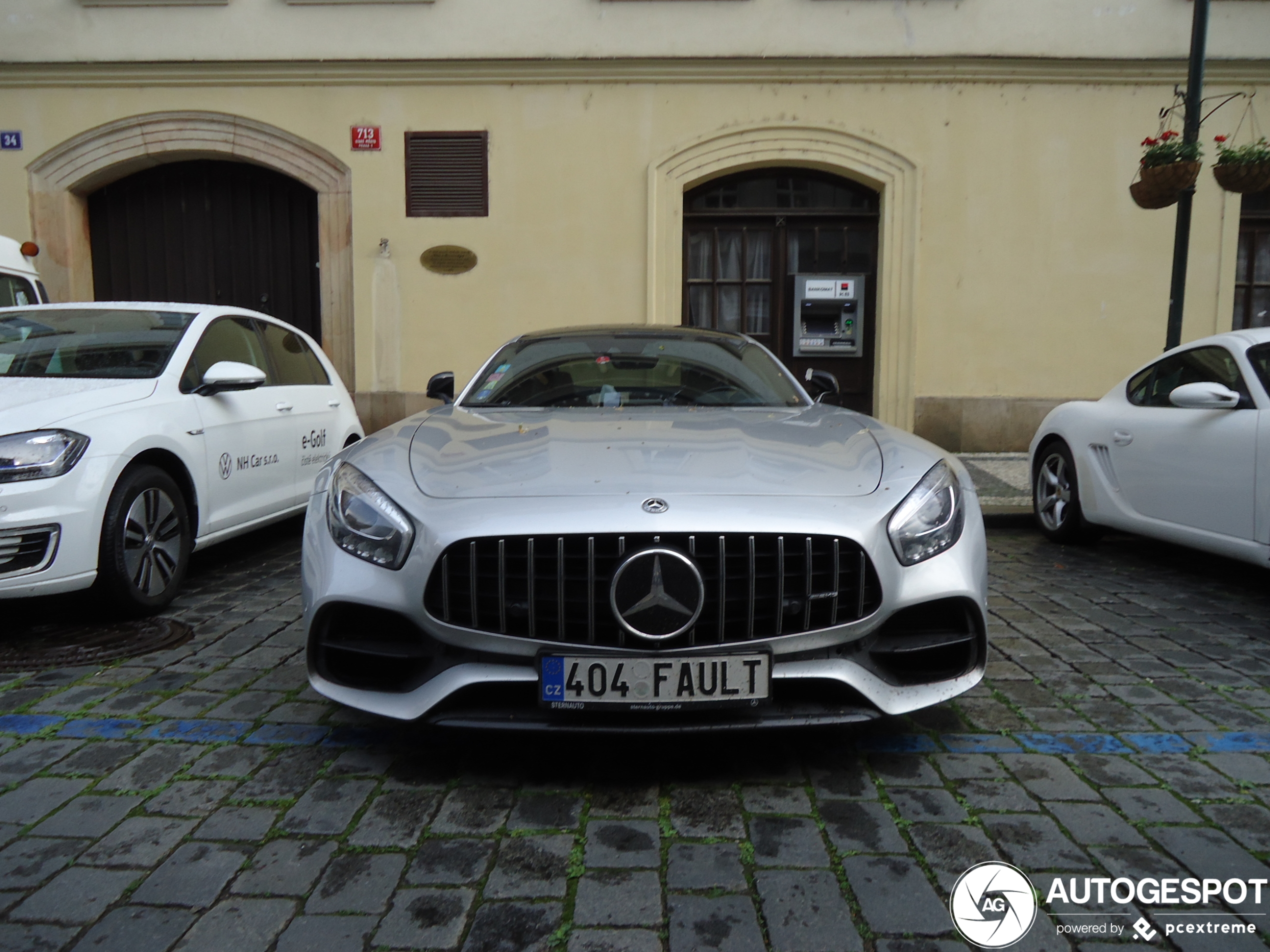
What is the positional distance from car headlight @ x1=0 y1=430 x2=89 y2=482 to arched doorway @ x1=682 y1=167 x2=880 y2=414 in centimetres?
747

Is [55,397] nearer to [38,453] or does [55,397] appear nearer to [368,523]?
[38,453]

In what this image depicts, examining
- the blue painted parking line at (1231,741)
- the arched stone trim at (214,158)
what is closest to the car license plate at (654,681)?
the blue painted parking line at (1231,741)

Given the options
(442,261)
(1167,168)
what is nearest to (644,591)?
(1167,168)

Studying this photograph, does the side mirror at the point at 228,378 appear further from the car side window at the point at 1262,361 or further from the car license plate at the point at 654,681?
the car side window at the point at 1262,361

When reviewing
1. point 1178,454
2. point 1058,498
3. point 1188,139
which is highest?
point 1188,139

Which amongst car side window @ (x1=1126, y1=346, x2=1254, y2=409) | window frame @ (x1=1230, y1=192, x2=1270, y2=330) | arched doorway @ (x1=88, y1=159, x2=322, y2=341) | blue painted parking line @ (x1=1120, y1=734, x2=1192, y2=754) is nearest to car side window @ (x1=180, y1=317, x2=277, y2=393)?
blue painted parking line @ (x1=1120, y1=734, x2=1192, y2=754)

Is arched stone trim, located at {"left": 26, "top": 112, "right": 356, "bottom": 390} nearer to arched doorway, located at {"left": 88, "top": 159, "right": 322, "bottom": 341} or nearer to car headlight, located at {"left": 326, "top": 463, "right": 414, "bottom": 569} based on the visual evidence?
arched doorway, located at {"left": 88, "top": 159, "right": 322, "bottom": 341}

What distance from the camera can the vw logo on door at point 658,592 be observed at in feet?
7.84

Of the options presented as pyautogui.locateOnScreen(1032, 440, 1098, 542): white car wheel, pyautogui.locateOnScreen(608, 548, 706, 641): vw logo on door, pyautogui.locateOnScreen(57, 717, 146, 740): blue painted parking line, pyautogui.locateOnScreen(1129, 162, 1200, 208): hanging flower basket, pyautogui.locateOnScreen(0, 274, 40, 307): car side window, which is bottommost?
pyautogui.locateOnScreen(57, 717, 146, 740): blue painted parking line

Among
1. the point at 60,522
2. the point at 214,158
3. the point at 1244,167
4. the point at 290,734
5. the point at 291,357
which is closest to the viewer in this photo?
the point at 290,734

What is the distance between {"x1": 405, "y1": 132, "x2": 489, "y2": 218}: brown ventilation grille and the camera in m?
10.1

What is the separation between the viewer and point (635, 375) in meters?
4.02

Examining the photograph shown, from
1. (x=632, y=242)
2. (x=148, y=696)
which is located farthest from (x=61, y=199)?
(x=148, y=696)

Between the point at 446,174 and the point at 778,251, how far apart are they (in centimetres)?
366
